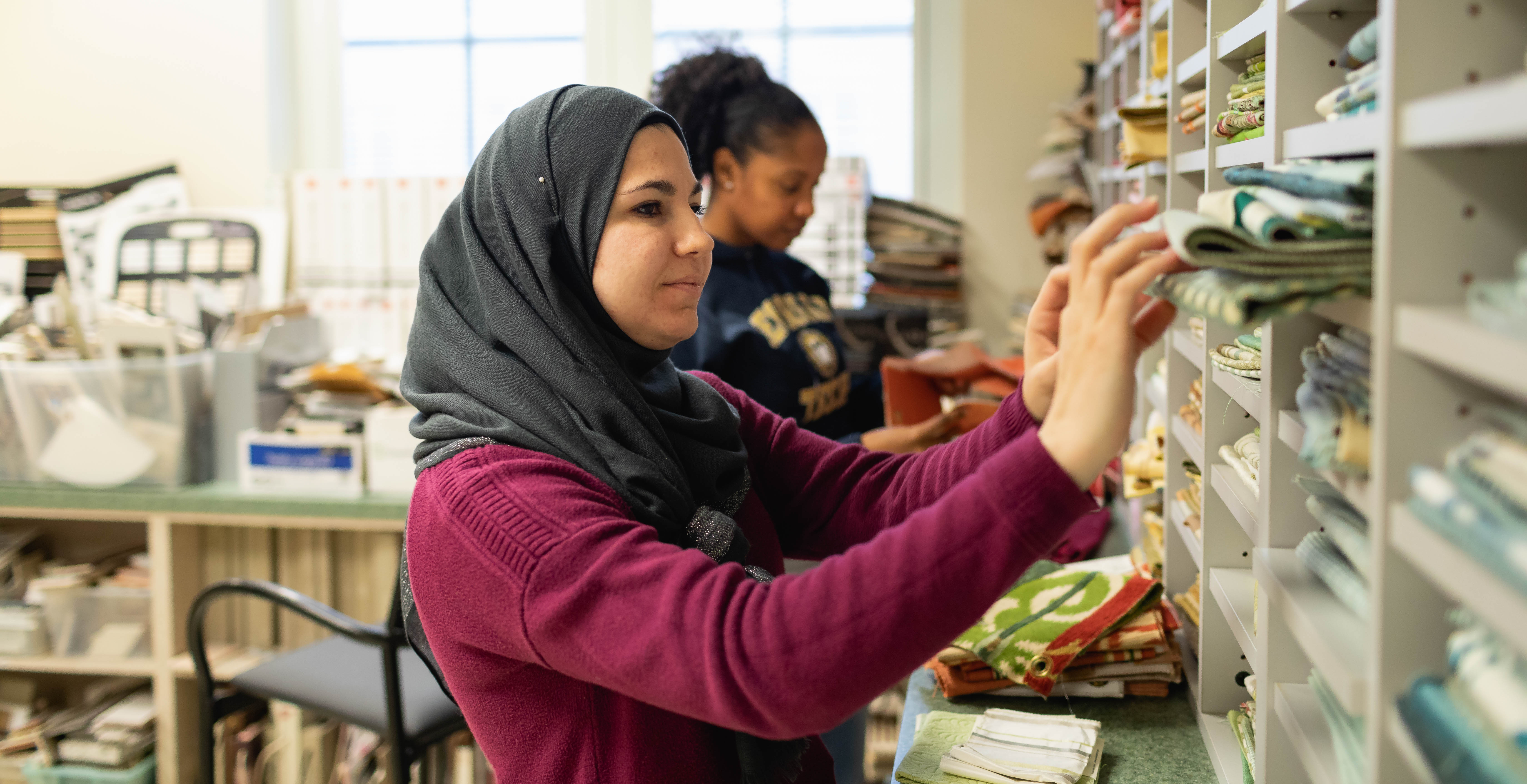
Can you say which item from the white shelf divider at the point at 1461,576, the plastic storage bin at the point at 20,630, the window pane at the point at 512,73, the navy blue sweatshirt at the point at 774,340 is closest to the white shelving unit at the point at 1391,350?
the white shelf divider at the point at 1461,576

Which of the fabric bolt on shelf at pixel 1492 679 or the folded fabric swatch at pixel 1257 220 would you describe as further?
the folded fabric swatch at pixel 1257 220

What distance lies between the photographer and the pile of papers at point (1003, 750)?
4.02ft

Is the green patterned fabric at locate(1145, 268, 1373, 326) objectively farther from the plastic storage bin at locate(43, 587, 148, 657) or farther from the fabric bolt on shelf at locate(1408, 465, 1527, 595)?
the plastic storage bin at locate(43, 587, 148, 657)

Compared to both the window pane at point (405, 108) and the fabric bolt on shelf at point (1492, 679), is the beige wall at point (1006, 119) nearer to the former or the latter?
the window pane at point (405, 108)

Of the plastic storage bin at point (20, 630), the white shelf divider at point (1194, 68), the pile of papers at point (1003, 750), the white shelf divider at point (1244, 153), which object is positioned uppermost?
the white shelf divider at point (1194, 68)

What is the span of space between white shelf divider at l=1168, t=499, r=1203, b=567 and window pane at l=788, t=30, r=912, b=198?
7.29ft

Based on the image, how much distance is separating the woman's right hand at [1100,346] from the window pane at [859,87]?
2841mm

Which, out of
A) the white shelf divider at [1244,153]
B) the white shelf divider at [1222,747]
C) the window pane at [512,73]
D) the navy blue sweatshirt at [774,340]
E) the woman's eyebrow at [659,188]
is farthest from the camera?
the window pane at [512,73]

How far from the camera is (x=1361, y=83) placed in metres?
0.79

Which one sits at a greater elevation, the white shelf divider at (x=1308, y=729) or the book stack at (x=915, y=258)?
the book stack at (x=915, y=258)

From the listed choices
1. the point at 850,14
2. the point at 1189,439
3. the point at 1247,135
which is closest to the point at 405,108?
the point at 850,14

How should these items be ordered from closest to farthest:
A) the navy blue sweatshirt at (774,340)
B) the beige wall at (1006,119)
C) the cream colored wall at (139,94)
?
the navy blue sweatshirt at (774,340) < the beige wall at (1006,119) < the cream colored wall at (139,94)

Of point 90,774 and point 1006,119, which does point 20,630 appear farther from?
point 1006,119

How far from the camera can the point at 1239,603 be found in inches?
45.8
